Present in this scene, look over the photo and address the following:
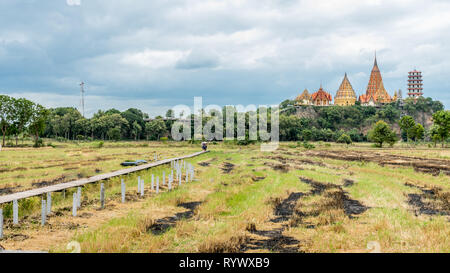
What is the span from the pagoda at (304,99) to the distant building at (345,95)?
617 inches

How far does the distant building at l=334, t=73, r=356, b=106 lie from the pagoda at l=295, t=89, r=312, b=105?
15.7 metres

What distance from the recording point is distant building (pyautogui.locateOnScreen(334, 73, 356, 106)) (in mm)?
195500

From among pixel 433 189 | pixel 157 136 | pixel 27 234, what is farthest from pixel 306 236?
pixel 157 136

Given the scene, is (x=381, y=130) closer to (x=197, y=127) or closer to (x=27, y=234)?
(x=197, y=127)

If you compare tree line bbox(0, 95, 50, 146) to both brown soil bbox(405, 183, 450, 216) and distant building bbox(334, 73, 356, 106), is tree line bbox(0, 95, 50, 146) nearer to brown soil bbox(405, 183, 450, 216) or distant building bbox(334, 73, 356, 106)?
brown soil bbox(405, 183, 450, 216)

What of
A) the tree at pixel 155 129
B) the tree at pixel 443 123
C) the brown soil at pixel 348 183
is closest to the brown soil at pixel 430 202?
the brown soil at pixel 348 183

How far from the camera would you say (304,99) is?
19500 cm

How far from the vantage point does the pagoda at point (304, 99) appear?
193875 mm

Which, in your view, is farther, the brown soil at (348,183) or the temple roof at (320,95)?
the temple roof at (320,95)

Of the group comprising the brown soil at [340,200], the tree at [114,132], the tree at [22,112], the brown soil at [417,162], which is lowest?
the brown soil at [417,162]

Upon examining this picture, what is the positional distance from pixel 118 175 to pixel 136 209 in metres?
10.3

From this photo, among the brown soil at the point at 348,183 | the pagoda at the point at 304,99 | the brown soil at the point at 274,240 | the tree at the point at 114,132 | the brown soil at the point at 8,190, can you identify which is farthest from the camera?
the pagoda at the point at 304,99

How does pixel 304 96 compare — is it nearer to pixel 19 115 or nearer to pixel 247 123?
pixel 247 123

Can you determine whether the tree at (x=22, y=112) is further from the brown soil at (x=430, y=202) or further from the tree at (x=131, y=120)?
the brown soil at (x=430, y=202)
